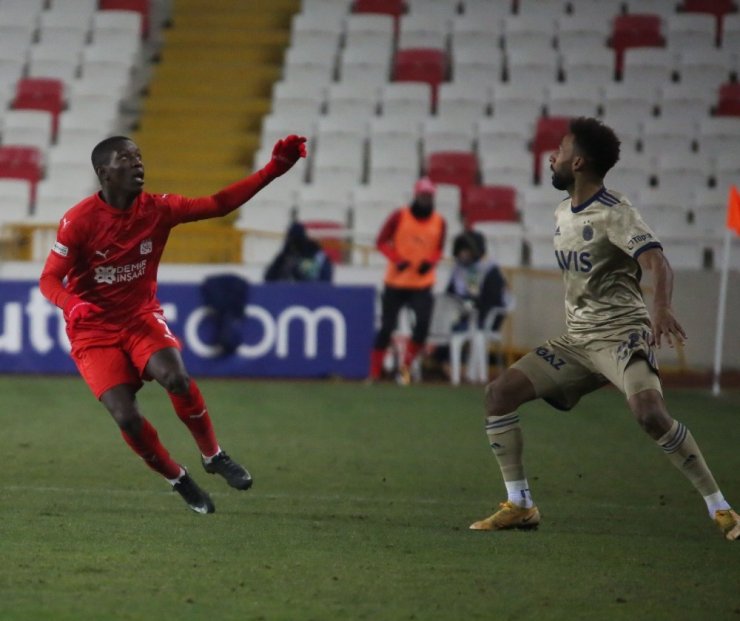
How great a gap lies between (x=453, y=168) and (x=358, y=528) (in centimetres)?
1406

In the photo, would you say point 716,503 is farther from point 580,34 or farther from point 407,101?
point 580,34

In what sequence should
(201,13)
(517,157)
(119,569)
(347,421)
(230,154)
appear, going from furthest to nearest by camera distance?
(201,13)
(230,154)
(517,157)
(347,421)
(119,569)

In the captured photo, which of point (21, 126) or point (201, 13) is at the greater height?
point (201, 13)

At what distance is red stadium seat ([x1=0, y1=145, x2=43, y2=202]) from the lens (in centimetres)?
2102

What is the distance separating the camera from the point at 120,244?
7672 mm

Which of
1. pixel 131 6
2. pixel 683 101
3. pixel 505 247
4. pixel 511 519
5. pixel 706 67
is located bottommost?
pixel 505 247

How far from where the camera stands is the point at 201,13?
82.6 feet

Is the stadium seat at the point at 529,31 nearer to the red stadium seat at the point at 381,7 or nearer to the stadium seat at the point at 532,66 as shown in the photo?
the stadium seat at the point at 532,66

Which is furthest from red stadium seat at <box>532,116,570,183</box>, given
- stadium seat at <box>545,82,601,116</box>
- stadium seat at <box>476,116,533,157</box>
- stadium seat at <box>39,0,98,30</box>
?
stadium seat at <box>39,0,98,30</box>

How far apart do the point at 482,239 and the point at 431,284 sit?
0.90 metres

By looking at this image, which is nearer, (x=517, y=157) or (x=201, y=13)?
(x=517, y=157)

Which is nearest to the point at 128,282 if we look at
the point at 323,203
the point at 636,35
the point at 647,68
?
the point at 323,203

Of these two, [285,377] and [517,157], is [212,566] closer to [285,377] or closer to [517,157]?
[285,377]

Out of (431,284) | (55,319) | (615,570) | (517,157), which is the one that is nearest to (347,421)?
(431,284)
